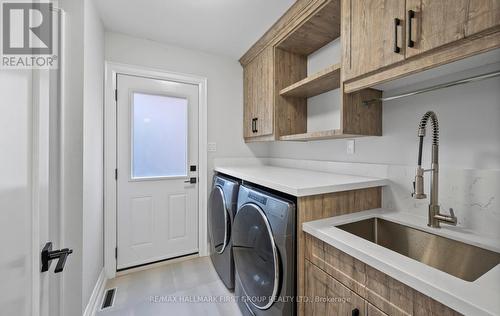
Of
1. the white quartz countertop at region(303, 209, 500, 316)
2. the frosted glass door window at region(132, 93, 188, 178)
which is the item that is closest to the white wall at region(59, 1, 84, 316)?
the frosted glass door window at region(132, 93, 188, 178)

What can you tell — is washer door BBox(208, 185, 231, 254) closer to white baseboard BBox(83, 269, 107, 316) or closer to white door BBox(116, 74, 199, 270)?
white door BBox(116, 74, 199, 270)

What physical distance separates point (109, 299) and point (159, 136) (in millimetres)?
1526

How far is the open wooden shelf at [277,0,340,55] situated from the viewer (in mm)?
1486

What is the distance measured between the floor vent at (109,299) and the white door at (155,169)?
11.5 inches

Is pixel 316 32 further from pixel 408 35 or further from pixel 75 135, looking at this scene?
pixel 75 135

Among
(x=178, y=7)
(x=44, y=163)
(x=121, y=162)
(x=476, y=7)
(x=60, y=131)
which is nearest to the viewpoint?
(x=44, y=163)

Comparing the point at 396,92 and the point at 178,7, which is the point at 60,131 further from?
the point at 396,92

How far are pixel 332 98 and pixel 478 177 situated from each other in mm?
1106

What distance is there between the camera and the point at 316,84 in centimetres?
171

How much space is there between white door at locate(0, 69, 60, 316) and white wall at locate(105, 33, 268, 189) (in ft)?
6.00

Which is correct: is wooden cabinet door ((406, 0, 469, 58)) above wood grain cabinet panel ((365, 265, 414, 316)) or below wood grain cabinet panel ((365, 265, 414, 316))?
above

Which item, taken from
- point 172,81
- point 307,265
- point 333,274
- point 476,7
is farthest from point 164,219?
point 476,7

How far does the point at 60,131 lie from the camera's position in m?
0.92
